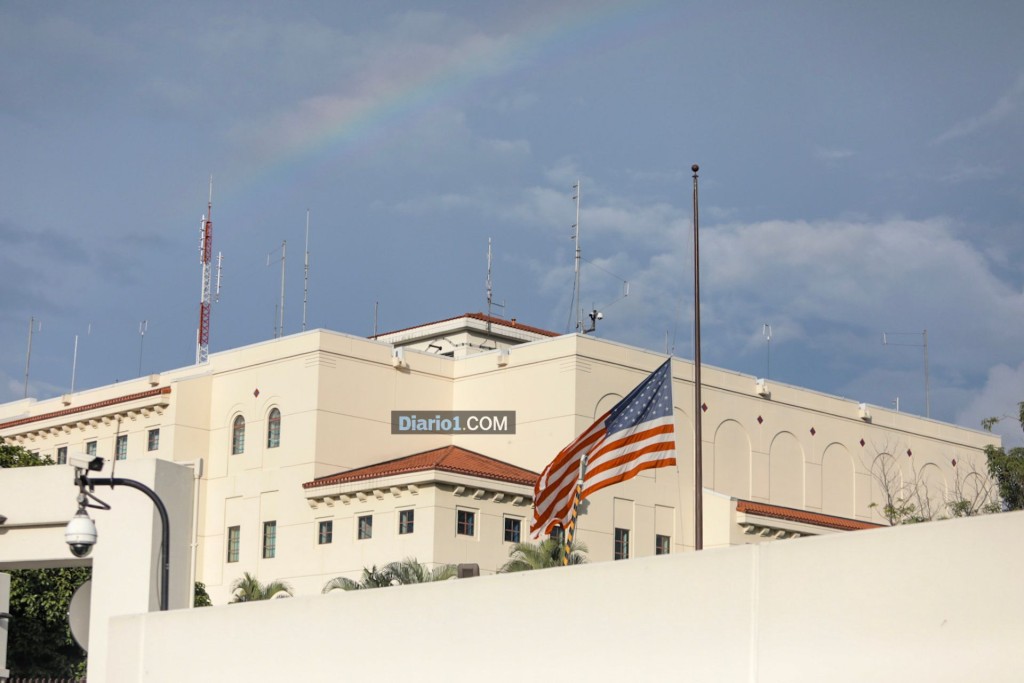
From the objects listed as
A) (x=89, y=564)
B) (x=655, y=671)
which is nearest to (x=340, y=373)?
(x=89, y=564)

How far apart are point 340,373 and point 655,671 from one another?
1721 inches

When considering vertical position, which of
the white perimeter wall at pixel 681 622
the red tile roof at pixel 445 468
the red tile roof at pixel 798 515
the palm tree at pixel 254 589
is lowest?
the white perimeter wall at pixel 681 622

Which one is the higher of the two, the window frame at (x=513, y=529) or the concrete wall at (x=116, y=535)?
the window frame at (x=513, y=529)

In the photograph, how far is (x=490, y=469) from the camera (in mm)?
53906

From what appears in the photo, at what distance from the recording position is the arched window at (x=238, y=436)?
191 ft

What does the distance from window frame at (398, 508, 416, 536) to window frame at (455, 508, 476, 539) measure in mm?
1491

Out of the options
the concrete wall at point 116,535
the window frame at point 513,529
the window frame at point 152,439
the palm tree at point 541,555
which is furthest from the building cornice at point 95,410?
the concrete wall at point 116,535

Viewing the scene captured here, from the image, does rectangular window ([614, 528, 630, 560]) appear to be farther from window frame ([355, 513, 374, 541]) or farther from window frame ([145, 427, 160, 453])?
window frame ([145, 427, 160, 453])

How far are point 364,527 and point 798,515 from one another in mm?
16933

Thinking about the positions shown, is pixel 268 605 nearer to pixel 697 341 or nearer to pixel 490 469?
pixel 697 341

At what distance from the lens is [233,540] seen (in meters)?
57.3

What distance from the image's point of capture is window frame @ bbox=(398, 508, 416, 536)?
52.1 metres

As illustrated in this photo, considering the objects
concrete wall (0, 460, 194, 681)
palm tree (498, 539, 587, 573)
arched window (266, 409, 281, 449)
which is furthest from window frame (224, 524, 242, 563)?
concrete wall (0, 460, 194, 681)

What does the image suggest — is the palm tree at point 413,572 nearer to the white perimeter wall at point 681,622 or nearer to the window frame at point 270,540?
the window frame at point 270,540
